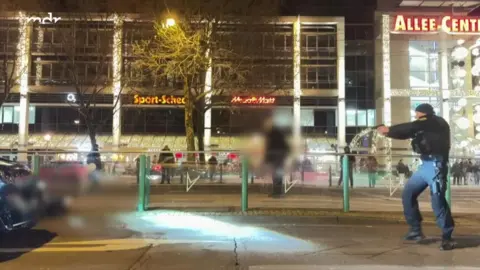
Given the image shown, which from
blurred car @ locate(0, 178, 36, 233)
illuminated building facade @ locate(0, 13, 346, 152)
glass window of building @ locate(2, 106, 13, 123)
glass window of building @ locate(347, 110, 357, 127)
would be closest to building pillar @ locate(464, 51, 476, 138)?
illuminated building facade @ locate(0, 13, 346, 152)

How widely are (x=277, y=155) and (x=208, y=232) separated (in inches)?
98.9

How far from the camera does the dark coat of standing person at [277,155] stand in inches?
398

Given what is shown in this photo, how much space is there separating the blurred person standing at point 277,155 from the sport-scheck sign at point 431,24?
3098 centimetres

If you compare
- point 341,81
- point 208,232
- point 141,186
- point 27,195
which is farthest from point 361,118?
point 27,195

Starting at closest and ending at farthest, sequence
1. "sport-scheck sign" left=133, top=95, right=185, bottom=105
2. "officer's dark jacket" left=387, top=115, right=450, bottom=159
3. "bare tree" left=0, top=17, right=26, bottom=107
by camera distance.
→ 1. "officer's dark jacket" left=387, top=115, right=450, bottom=159
2. "bare tree" left=0, top=17, right=26, bottom=107
3. "sport-scheck sign" left=133, top=95, right=185, bottom=105

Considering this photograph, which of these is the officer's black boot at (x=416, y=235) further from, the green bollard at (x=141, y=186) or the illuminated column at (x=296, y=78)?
the green bollard at (x=141, y=186)

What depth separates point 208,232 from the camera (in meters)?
8.31

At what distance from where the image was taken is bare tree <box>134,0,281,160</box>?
65.9ft

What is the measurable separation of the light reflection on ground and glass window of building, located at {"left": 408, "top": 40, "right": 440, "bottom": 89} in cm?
3466

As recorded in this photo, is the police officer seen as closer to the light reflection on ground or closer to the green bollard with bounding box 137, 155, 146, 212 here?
the light reflection on ground

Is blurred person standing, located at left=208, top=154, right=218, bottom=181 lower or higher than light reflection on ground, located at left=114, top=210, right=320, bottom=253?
higher

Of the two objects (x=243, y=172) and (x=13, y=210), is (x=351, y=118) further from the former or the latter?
(x=13, y=210)

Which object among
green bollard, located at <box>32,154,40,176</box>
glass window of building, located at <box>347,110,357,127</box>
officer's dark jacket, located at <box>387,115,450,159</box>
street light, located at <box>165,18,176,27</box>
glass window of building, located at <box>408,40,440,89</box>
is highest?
glass window of building, located at <box>408,40,440,89</box>

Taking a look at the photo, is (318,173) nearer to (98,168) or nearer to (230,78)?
(98,168)
